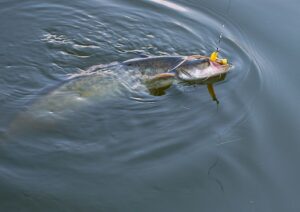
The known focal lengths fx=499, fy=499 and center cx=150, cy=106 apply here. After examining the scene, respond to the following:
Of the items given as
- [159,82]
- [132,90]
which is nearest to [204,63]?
[159,82]

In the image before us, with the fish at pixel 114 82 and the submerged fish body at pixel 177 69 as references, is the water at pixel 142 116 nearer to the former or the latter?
the fish at pixel 114 82

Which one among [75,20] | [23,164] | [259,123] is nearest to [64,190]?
[23,164]

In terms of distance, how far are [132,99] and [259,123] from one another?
4.68 ft

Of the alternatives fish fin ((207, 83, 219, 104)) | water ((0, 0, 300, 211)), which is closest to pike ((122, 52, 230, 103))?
fish fin ((207, 83, 219, 104))

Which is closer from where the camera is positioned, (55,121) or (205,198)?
(205,198)

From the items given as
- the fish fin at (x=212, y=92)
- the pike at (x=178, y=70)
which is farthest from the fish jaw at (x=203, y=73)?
the fish fin at (x=212, y=92)

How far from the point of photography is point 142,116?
535 cm

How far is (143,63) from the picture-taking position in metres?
5.75

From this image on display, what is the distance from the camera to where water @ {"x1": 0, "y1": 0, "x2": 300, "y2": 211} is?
443cm

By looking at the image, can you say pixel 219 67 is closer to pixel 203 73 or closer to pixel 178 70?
pixel 203 73

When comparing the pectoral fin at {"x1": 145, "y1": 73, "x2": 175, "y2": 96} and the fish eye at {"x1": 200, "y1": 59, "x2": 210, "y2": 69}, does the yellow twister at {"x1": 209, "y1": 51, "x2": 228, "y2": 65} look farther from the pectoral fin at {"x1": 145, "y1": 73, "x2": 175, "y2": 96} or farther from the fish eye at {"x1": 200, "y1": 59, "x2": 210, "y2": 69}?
the pectoral fin at {"x1": 145, "y1": 73, "x2": 175, "y2": 96}

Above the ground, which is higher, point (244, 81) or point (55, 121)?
point (244, 81)

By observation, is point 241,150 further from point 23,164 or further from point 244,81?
point 23,164

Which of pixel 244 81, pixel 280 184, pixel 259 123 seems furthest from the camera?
pixel 244 81
